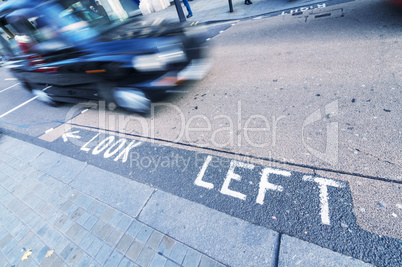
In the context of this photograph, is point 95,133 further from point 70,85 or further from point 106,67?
point 106,67

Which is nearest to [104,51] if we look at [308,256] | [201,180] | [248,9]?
[201,180]

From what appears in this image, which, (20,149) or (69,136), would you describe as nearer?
(69,136)

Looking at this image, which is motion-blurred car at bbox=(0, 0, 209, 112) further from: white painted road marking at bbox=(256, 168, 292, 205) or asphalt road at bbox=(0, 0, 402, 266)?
white painted road marking at bbox=(256, 168, 292, 205)

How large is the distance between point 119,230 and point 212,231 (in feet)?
4.01

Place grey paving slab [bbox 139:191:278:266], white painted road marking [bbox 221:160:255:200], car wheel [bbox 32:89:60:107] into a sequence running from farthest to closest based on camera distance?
car wheel [bbox 32:89:60:107] < white painted road marking [bbox 221:160:255:200] < grey paving slab [bbox 139:191:278:266]

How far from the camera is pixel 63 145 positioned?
421 centimetres

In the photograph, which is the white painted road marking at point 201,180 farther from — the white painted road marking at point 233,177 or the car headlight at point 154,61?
the car headlight at point 154,61

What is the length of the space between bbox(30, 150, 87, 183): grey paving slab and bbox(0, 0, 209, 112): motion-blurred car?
1522 mm

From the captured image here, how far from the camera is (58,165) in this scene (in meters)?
3.64

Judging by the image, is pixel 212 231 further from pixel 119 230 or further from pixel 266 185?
pixel 119 230

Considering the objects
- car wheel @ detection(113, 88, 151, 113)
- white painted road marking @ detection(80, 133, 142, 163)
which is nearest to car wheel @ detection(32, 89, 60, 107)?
white painted road marking @ detection(80, 133, 142, 163)

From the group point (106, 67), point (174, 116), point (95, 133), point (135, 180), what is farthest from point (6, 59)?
point (135, 180)

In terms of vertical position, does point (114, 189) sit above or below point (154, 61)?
below

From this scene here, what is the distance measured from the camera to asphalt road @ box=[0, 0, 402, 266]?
6.22 feet
